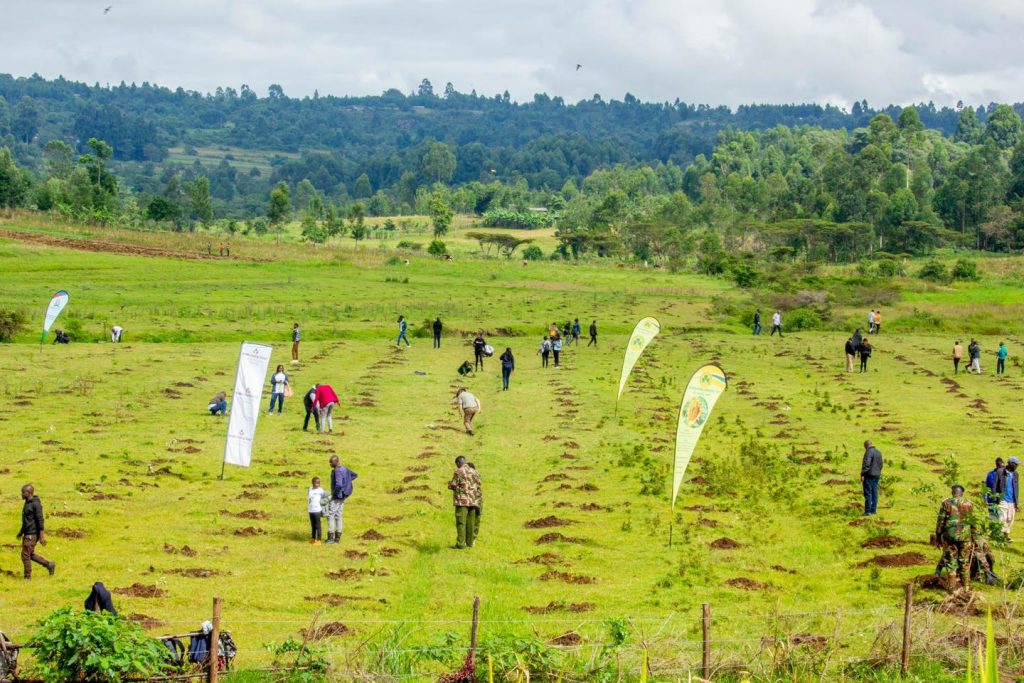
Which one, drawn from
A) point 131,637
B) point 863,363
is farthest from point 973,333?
point 131,637

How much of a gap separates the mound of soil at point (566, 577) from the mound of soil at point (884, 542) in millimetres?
6235

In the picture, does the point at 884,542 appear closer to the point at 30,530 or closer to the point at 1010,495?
the point at 1010,495

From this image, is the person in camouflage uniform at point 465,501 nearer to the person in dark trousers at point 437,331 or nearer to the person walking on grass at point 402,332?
the person in dark trousers at point 437,331

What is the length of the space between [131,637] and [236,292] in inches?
2496

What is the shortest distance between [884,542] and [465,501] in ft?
28.7

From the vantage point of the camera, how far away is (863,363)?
175ft

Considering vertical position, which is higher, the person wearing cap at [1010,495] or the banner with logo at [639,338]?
the banner with logo at [639,338]

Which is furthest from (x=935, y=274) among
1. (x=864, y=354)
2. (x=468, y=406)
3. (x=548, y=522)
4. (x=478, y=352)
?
(x=548, y=522)

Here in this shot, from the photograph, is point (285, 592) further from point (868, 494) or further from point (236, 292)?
point (236, 292)

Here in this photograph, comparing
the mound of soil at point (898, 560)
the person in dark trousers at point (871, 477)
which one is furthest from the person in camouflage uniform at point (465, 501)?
the person in dark trousers at point (871, 477)

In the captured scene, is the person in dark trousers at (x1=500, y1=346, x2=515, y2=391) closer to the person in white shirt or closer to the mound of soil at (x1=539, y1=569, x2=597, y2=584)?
the person in white shirt

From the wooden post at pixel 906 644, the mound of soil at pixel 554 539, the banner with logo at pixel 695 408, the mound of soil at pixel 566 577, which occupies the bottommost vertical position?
the mound of soil at pixel 566 577

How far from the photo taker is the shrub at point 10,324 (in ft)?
184

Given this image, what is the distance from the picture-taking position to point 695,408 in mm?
24969
